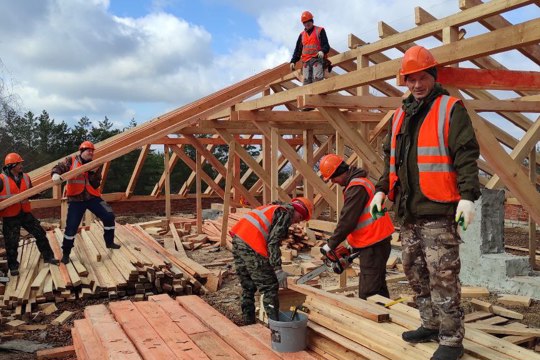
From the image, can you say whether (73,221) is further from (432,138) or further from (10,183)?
(432,138)

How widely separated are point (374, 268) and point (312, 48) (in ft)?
16.1

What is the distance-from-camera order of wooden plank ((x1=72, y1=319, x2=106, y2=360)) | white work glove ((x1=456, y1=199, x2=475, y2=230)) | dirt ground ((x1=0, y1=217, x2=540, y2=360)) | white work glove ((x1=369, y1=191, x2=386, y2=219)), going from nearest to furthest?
1. white work glove ((x1=456, y1=199, x2=475, y2=230))
2. white work glove ((x1=369, y1=191, x2=386, y2=219))
3. wooden plank ((x1=72, y1=319, x2=106, y2=360))
4. dirt ground ((x1=0, y1=217, x2=540, y2=360))

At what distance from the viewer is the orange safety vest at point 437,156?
2824 mm

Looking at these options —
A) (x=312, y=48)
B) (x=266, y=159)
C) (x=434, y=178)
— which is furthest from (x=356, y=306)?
(x=266, y=159)

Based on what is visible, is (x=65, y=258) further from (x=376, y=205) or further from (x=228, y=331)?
(x=376, y=205)

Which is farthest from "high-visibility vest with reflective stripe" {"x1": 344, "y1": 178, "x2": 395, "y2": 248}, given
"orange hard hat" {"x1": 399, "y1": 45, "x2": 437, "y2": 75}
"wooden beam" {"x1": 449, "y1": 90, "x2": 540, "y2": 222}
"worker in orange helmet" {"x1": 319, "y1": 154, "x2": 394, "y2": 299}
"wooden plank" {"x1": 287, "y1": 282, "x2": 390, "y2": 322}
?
"orange hard hat" {"x1": 399, "y1": 45, "x2": 437, "y2": 75}

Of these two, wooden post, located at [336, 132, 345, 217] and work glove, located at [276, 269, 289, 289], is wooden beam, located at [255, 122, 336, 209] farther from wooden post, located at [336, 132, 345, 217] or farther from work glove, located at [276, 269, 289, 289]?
work glove, located at [276, 269, 289, 289]

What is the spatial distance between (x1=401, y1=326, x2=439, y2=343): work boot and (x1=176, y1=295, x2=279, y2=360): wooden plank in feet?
3.27

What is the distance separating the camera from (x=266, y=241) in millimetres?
4863

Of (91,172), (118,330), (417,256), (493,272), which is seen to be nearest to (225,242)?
(91,172)

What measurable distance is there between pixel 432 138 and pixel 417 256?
756 mm

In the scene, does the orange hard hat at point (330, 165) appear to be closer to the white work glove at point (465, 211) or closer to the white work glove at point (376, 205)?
the white work glove at point (376, 205)

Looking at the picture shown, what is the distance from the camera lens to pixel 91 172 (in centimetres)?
796

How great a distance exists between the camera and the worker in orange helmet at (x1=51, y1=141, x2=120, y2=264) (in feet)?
25.0
